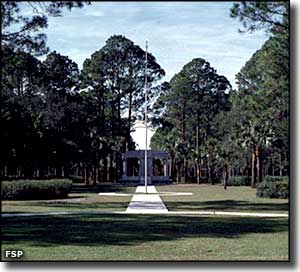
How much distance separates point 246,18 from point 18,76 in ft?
10.2

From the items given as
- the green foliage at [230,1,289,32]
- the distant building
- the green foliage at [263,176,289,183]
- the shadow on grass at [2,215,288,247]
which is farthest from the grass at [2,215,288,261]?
the distant building

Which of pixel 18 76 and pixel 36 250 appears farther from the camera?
pixel 18 76

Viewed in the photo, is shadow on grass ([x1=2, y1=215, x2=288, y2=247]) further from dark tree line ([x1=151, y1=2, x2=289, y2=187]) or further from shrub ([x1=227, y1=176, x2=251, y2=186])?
shrub ([x1=227, y1=176, x2=251, y2=186])

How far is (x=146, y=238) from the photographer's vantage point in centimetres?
888

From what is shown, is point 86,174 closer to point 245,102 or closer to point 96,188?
point 96,188

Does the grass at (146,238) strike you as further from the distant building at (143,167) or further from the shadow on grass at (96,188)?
the distant building at (143,167)

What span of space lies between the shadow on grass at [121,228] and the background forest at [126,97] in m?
0.92

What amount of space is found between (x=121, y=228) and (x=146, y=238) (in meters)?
1.69

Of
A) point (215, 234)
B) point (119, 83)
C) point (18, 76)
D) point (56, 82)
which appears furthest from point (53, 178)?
point (18, 76)

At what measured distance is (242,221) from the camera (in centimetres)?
1211

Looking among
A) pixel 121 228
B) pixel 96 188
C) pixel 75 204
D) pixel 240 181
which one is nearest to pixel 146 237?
pixel 121 228

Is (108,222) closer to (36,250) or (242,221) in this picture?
(242,221)

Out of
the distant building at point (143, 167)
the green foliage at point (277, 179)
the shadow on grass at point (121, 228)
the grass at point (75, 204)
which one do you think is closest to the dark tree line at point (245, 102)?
the green foliage at point (277, 179)

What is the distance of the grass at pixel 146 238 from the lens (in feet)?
20.6
